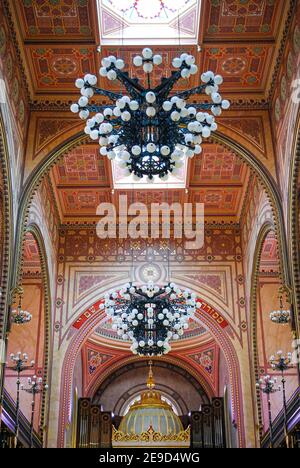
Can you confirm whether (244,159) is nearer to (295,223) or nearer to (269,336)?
(295,223)

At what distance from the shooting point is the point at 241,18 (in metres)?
11.9

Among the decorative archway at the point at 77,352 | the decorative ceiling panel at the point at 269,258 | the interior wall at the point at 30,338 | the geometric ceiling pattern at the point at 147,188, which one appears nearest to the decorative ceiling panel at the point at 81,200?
the geometric ceiling pattern at the point at 147,188

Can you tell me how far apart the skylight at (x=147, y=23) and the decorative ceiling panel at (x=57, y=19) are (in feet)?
1.38

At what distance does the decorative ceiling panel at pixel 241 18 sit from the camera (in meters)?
11.6

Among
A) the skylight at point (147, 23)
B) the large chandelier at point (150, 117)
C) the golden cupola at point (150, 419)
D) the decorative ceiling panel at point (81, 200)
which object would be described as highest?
the skylight at point (147, 23)

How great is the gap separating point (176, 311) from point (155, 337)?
27.6 inches

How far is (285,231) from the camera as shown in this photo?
12242mm

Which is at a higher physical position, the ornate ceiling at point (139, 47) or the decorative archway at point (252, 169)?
the ornate ceiling at point (139, 47)

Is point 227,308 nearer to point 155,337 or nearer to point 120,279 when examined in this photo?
point 120,279

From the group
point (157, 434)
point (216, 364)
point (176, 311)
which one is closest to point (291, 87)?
point (176, 311)

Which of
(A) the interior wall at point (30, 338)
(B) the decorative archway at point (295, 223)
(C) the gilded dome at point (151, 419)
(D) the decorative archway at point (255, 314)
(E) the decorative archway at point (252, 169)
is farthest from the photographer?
(C) the gilded dome at point (151, 419)

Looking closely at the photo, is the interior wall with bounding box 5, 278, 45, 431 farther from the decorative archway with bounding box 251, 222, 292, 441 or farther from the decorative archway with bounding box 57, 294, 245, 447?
the decorative archway with bounding box 251, 222, 292, 441

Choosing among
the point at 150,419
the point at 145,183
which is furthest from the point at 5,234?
the point at 150,419

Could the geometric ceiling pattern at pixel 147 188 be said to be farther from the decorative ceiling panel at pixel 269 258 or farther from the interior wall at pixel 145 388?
the interior wall at pixel 145 388
